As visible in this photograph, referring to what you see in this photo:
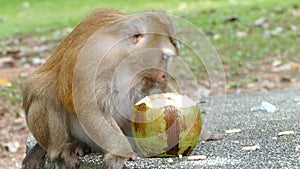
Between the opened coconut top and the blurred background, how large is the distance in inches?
93.0

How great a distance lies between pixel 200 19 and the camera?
10.3 metres

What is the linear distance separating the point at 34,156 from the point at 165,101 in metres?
0.97

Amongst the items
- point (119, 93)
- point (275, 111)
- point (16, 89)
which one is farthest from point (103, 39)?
point (16, 89)

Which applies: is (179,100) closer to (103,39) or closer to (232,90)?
(103,39)

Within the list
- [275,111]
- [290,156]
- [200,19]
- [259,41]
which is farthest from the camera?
[200,19]

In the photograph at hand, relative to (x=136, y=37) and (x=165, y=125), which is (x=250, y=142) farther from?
(x=136, y=37)

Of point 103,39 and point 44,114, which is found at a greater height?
point 103,39

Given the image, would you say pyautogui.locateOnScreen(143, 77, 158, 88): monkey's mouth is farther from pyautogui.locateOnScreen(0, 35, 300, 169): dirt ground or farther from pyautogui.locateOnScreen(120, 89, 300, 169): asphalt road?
pyautogui.locateOnScreen(0, 35, 300, 169): dirt ground

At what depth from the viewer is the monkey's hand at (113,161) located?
118 inches

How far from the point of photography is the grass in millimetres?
8266

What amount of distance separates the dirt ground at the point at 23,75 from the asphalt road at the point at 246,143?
1856 millimetres

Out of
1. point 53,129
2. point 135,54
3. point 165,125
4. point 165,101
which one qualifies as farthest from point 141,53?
point 53,129

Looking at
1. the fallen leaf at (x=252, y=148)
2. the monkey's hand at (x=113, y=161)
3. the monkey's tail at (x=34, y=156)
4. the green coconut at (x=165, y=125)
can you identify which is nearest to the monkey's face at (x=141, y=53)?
the green coconut at (x=165, y=125)

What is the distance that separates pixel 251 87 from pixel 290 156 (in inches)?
A: 169
